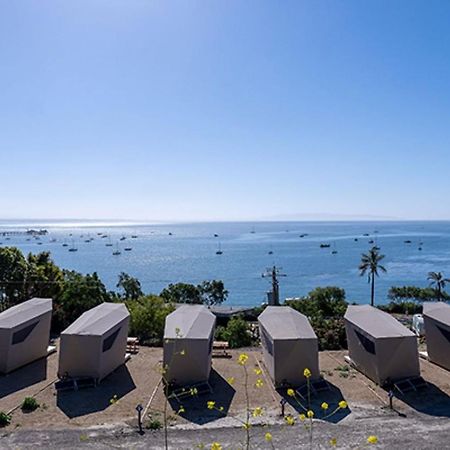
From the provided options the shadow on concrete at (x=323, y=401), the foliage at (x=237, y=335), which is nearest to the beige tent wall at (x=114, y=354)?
the shadow on concrete at (x=323, y=401)

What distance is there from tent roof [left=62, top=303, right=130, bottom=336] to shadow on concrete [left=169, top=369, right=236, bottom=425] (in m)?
4.10

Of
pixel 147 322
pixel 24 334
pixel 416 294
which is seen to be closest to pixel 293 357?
pixel 147 322

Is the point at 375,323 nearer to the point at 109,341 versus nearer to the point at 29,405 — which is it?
the point at 109,341

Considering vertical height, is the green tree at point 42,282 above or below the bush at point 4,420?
above

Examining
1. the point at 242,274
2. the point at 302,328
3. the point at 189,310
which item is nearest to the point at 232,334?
the point at 189,310

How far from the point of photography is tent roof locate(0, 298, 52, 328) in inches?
641

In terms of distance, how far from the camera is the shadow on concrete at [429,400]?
40.2ft

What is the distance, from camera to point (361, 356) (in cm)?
1595

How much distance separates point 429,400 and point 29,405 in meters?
12.9

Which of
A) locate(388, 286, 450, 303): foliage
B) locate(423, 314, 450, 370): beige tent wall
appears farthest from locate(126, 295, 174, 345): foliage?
locate(388, 286, 450, 303): foliage

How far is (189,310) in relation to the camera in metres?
17.9

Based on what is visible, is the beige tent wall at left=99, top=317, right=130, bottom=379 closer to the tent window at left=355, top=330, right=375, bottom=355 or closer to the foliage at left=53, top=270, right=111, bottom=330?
the foliage at left=53, top=270, right=111, bottom=330

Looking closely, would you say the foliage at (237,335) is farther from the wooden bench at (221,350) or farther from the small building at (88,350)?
the small building at (88,350)

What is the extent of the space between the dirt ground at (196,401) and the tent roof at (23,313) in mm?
1994
